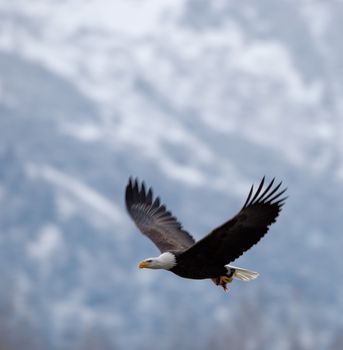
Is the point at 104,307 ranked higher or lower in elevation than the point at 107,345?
higher

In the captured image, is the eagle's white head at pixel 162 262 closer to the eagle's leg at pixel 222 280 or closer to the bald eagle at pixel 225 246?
the bald eagle at pixel 225 246

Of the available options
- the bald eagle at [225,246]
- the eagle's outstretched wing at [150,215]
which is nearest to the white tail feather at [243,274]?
the bald eagle at [225,246]

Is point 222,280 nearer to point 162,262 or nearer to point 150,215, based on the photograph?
point 162,262

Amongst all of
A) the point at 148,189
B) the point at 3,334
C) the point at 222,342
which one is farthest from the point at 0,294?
the point at 148,189

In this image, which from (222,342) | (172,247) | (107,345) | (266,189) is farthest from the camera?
(222,342)

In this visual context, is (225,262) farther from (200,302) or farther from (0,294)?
(200,302)

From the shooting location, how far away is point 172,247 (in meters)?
16.2

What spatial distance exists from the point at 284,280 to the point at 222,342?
138 metres

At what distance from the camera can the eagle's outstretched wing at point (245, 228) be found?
47.0 ft

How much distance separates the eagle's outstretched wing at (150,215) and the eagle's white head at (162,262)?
1.62 m

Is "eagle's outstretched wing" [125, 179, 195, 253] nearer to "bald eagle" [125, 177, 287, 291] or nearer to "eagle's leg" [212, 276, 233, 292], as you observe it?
"bald eagle" [125, 177, 287, 291]

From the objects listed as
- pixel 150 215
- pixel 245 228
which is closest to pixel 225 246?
pixel 245 228

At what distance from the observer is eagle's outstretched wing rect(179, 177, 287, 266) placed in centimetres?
1433

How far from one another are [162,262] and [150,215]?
2.45 metres
